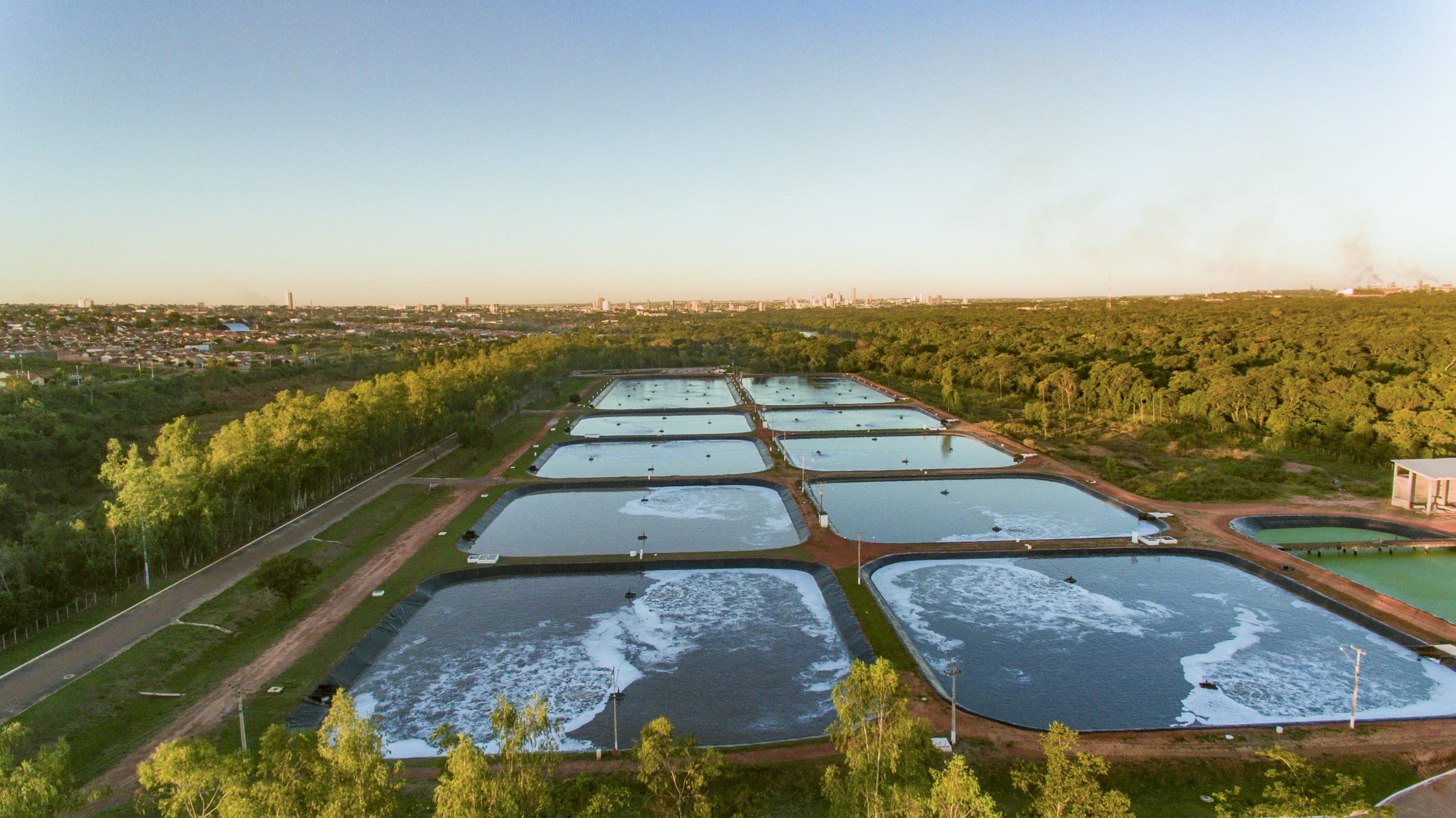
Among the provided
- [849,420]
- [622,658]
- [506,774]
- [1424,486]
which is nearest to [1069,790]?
[506,774]

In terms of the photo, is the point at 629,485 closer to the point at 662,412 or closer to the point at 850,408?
the point at 662,412

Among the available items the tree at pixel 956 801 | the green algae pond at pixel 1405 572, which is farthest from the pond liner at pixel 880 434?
the tree at pixel 956 801

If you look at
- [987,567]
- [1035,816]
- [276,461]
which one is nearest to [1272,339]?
[987,567]

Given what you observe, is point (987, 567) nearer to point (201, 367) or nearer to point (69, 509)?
point (69, 509)

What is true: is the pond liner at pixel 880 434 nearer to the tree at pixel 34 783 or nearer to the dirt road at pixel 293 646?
the dirt road at pixel 293 646

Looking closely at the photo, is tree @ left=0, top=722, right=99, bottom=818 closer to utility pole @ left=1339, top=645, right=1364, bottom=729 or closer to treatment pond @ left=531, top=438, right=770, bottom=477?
utility pole @ left=1339, top=645, right=1364, bottom=729

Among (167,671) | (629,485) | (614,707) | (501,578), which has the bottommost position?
(501,578)
